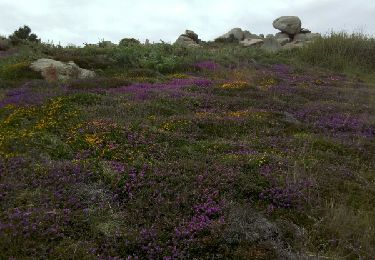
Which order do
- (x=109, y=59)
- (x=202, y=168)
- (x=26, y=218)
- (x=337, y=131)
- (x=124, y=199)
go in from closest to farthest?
(x=26, y=218), (x=124, y=199), (x=202, y=168), (x=337, y=131), (x=109, y=59)

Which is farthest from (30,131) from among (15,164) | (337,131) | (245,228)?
(337,131)

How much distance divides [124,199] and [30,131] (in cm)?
411

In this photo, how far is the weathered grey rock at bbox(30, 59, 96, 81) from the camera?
729 inches

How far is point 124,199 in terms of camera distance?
24.8ft

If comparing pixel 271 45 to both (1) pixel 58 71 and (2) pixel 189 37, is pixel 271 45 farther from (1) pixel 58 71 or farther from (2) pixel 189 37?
(1) pixel 58 71

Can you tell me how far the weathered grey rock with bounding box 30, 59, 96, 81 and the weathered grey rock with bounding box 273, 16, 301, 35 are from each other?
2784 centimetres

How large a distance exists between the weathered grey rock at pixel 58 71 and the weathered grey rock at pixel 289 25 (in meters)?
27.8

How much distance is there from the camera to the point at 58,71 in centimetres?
1884

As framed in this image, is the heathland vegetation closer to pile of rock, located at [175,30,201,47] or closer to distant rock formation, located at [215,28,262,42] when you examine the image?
pile of rock, located at [175,30,201,47]

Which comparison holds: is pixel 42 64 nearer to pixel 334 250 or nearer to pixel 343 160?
pixel 343 160

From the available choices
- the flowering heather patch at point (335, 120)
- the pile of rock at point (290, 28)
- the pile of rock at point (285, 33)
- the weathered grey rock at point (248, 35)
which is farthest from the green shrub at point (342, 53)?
the flowering heather patch at point (335, 120)

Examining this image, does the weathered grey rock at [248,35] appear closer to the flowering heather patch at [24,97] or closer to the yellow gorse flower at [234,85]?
the yellow gorse flower at [234,85]

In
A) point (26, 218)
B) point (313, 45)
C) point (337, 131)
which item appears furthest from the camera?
point (313, 45)

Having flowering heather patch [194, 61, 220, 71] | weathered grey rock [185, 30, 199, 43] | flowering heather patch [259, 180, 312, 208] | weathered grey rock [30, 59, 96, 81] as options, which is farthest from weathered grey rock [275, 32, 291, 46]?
flowering heather patch [259, 180, 312, 208]
